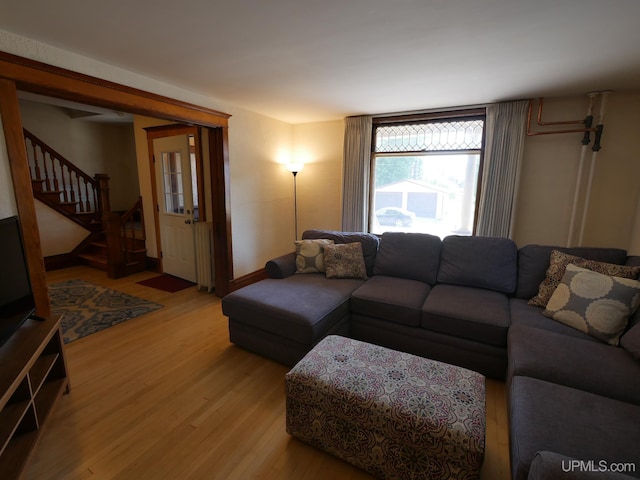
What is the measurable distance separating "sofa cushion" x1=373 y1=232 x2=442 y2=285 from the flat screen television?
8.81ft

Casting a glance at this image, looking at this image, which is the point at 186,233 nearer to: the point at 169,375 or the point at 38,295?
the point at 38,295

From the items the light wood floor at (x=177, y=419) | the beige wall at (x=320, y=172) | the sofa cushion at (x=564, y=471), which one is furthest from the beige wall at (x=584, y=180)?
the sofa cushion at (x=564, y=471)

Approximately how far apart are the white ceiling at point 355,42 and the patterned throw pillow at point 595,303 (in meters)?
1.52

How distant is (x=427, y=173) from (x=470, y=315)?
230 centimetres

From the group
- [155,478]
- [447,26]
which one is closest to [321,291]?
[155,478]

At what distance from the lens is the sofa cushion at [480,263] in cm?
259

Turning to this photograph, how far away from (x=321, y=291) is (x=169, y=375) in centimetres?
132

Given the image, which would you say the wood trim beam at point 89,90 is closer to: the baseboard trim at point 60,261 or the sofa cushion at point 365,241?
the sofa cushion at point 365,241

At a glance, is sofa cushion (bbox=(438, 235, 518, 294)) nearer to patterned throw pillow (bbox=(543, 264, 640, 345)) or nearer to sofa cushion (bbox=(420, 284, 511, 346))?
sofa cushion (bbox=(420, 284, 511, 346))

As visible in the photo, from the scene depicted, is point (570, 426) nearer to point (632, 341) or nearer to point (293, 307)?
point (632, 341)

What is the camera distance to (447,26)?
1.77 m

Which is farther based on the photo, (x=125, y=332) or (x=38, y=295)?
(x=125, y=332)

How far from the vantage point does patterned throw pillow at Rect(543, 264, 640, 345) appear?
181 cm

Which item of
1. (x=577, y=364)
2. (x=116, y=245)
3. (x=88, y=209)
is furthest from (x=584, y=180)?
(x=88, y=209)
